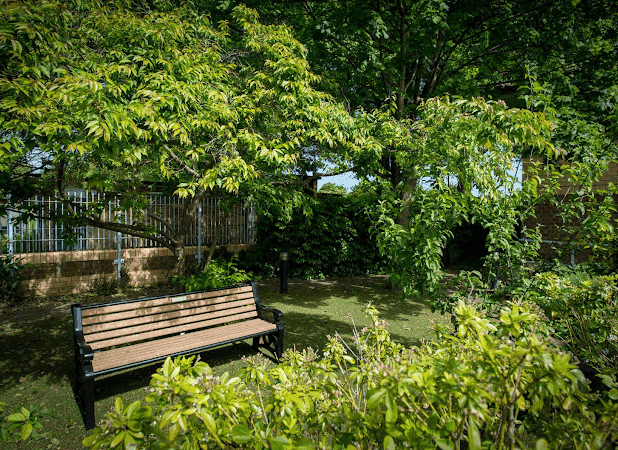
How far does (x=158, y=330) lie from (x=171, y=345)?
330 mm

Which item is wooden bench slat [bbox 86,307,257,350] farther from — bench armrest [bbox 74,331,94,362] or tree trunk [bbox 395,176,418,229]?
tree trunk [bbox 395,176,418,229]

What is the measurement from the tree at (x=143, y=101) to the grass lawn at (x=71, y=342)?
1.85 m

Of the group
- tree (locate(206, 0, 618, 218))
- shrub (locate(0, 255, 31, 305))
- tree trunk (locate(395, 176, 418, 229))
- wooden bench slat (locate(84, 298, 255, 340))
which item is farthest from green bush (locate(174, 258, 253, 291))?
shrub (locate(0, 255, 31, 305))

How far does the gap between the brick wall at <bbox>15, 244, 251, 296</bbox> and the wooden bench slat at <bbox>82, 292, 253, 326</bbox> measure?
5.10 m

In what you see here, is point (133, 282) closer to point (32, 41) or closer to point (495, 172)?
point (32, 41)

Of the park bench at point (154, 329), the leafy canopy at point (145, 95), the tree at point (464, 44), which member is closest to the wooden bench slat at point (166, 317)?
the park bench at point (154, 329)

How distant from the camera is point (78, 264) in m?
8.30

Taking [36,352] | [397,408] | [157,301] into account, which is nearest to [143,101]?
[157,301]

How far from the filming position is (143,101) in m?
3.28

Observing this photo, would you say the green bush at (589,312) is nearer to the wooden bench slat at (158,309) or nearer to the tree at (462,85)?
the tree at (462,85)

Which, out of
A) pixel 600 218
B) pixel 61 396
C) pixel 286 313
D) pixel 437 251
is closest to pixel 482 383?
pixel 437 251

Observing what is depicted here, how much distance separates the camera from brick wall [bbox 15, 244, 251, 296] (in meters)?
7.73

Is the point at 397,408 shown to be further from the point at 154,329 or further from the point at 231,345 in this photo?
the point at 231,345

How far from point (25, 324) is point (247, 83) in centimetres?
559
